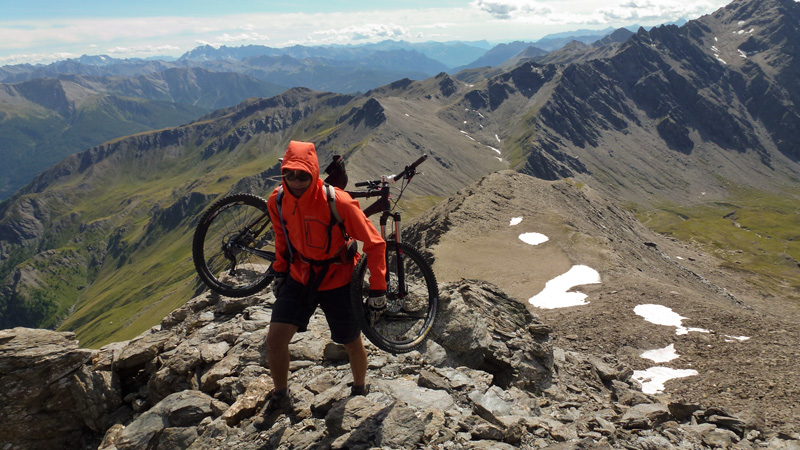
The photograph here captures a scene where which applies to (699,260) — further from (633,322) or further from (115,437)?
(115,437)

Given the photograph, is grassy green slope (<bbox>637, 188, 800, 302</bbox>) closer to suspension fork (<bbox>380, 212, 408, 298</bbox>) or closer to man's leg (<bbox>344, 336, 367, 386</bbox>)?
suspension fork (<bbox>380, 212, 408, 298</bbox>)

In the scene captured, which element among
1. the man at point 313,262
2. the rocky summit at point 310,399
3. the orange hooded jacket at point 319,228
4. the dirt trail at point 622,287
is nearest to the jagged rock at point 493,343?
the rocky summit at point 310,399

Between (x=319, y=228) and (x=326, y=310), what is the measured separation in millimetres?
1709

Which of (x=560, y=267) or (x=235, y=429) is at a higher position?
(x=235, y=429)

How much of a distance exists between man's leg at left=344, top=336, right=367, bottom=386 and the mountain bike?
4.35ft

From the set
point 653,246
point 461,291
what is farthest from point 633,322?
point 653,246

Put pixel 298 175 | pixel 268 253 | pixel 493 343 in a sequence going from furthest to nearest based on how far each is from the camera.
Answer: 1. pixel 493 343
2. pixel 268 253
3. pixel 298 175

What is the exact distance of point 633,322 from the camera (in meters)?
31.7

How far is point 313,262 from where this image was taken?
28.5 feet

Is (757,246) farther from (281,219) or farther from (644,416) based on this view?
(281,219)

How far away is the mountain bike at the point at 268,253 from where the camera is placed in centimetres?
1026

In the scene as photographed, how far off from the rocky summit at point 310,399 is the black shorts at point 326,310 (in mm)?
1432

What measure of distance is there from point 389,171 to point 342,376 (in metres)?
185

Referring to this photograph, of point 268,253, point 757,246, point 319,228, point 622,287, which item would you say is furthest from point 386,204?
point 757,246
